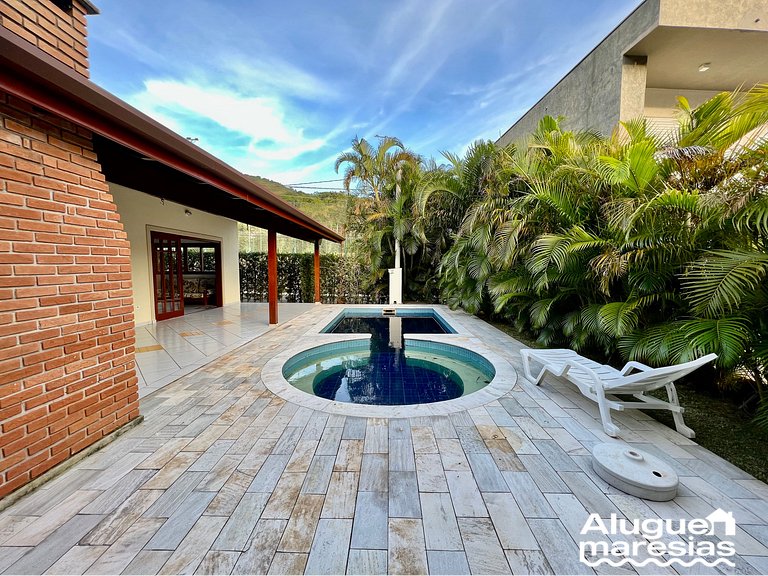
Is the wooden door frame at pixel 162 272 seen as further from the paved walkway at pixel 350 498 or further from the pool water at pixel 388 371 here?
the paved walkway at pixel 350 498

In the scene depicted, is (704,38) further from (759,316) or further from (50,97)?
(50,97)

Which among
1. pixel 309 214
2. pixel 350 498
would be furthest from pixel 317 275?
pixel 309 214

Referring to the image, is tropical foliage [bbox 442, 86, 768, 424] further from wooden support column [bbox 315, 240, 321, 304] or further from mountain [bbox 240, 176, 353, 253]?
mountain [bbox 240, 176, 353, 253]

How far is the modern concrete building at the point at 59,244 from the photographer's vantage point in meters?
1.98

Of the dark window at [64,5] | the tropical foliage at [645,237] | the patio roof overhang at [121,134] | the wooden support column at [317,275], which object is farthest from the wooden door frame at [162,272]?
the tropical foliage at [645,237]

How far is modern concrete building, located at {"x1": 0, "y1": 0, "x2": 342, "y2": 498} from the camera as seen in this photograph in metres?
1.98

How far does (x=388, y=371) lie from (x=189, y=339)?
417 centimetres

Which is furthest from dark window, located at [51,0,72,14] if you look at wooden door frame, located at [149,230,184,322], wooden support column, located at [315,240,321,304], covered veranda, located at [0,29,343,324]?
wooden support column, located at [315,240,321,304]

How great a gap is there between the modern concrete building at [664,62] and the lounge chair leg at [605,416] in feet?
21.5

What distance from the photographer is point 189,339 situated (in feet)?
21.2

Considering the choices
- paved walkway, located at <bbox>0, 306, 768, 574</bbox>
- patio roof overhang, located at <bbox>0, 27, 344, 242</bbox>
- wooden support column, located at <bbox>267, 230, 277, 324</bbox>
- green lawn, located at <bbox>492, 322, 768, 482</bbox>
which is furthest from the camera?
wooden support column, located at <bbox>267, 230, 277, 324</bbox>

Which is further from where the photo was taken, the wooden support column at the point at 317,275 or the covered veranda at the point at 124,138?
the wooden support column at the point at 317,275

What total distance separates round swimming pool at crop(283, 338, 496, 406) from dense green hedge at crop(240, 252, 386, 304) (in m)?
6.17

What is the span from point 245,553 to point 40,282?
224 cm
